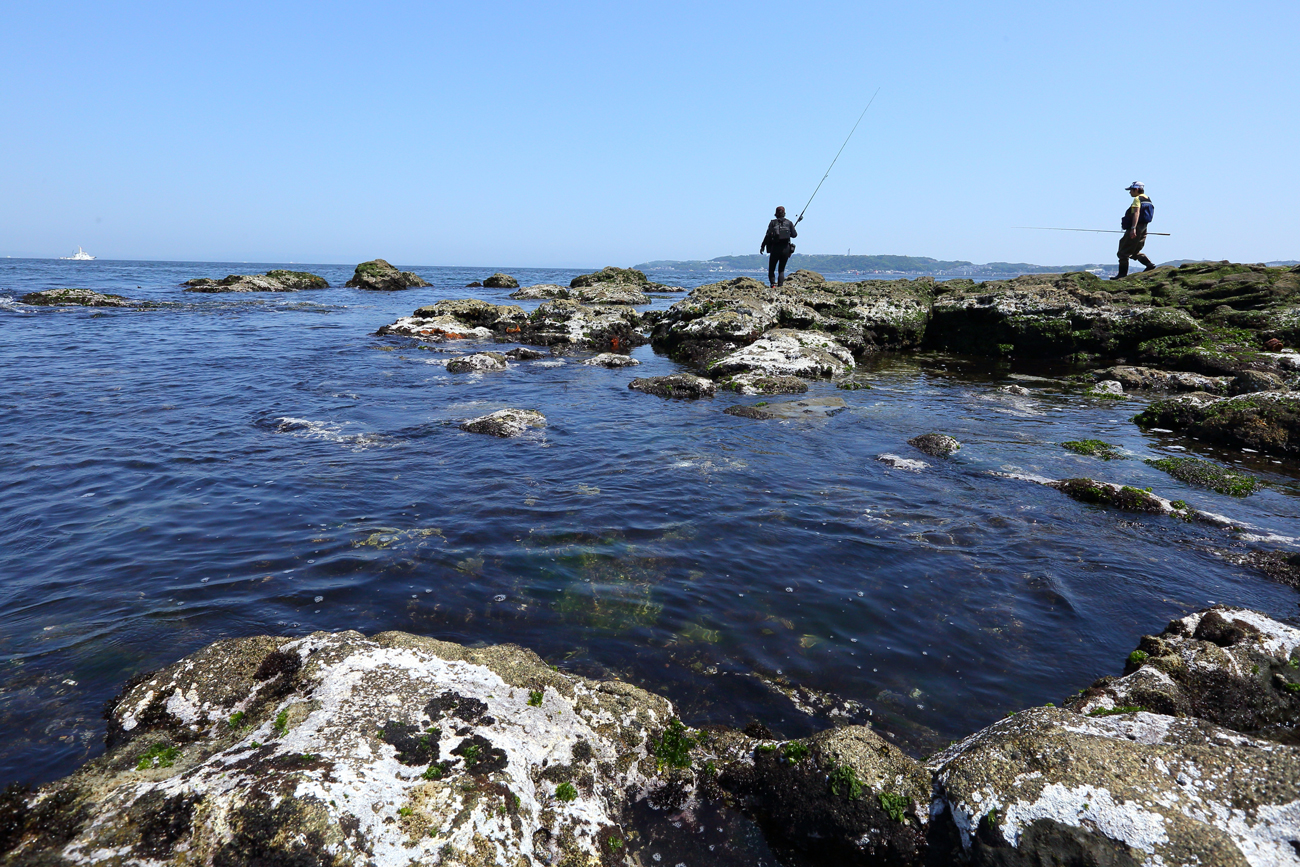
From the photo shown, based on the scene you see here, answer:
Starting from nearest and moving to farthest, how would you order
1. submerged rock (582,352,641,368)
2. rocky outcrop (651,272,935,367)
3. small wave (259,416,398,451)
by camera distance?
small wave (259,416,398,451), submerged rock (582,352,641,368), rocky outcrop (651,272,935,367)

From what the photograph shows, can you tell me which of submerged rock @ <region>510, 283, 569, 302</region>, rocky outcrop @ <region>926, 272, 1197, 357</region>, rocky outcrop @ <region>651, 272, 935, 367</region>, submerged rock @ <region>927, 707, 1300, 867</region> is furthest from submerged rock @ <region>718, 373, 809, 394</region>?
submerged rock @ <region>510, 283, 569, 302</region>

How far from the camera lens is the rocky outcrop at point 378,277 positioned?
2323 inches

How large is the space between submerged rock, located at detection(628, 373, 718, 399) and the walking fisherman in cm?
1993

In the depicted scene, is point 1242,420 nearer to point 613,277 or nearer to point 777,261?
point 777,261

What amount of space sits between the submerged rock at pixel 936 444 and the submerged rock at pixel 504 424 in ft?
23.4

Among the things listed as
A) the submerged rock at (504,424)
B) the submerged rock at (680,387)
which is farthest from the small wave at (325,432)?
the submerged rock at (680,387)

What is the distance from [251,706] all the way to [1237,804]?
5.74 metres

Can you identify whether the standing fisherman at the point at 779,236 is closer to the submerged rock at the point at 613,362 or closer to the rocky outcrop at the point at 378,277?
the submerged rock at the point at 613,362

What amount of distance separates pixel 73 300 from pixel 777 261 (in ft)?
133

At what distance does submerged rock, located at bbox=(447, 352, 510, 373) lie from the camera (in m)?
18.8

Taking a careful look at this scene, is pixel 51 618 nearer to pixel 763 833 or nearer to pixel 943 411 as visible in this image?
pixel 763 833

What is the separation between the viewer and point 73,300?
120ft

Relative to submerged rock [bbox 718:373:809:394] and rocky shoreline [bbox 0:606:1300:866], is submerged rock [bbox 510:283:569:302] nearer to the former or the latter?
submerged rock [bbox 718:373:809:394]

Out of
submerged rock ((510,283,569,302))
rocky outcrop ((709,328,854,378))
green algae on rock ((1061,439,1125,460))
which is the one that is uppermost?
submerged rock ((510,283,569,302))
